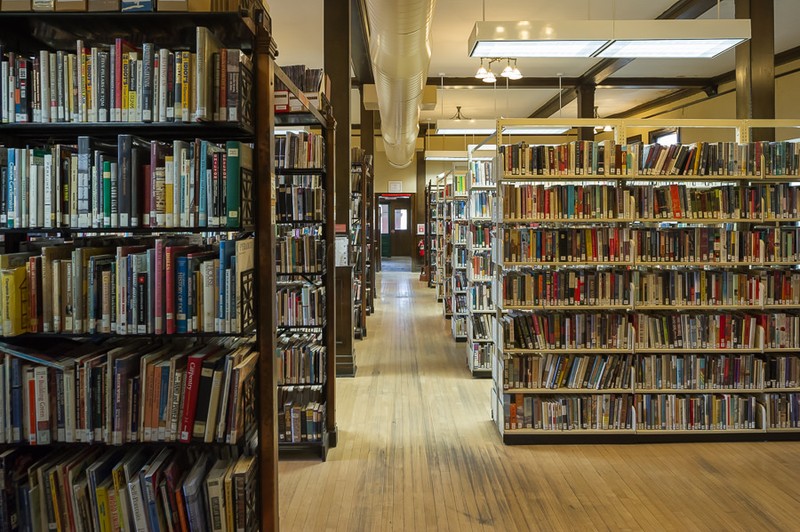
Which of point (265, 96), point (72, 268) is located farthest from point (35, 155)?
point (265, 96)

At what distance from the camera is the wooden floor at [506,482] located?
123 inches

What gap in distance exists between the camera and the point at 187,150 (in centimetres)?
199

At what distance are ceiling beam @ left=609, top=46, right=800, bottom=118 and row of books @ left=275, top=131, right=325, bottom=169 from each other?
847 centimetres

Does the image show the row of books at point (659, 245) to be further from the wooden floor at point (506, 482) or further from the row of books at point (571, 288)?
the wooden floor at point (506, 482)

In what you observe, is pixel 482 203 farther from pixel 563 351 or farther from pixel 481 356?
pixel 563 351

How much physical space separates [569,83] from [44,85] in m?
10.3

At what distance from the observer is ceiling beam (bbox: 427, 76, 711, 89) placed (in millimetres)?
10688

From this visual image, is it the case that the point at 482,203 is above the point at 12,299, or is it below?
above

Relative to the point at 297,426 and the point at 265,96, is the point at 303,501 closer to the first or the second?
the point at 297,426

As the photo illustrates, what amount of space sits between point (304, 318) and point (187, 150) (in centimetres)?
229

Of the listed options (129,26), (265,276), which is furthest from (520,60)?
(265,276)

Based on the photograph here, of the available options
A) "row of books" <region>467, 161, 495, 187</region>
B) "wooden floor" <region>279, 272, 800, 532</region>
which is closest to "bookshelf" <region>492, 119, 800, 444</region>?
"wooden floor" <region>279, 272, 800, 532</region>

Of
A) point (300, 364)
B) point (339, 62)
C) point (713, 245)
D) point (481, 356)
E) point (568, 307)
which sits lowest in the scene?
point (481, 356)

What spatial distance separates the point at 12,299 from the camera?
2004mm
